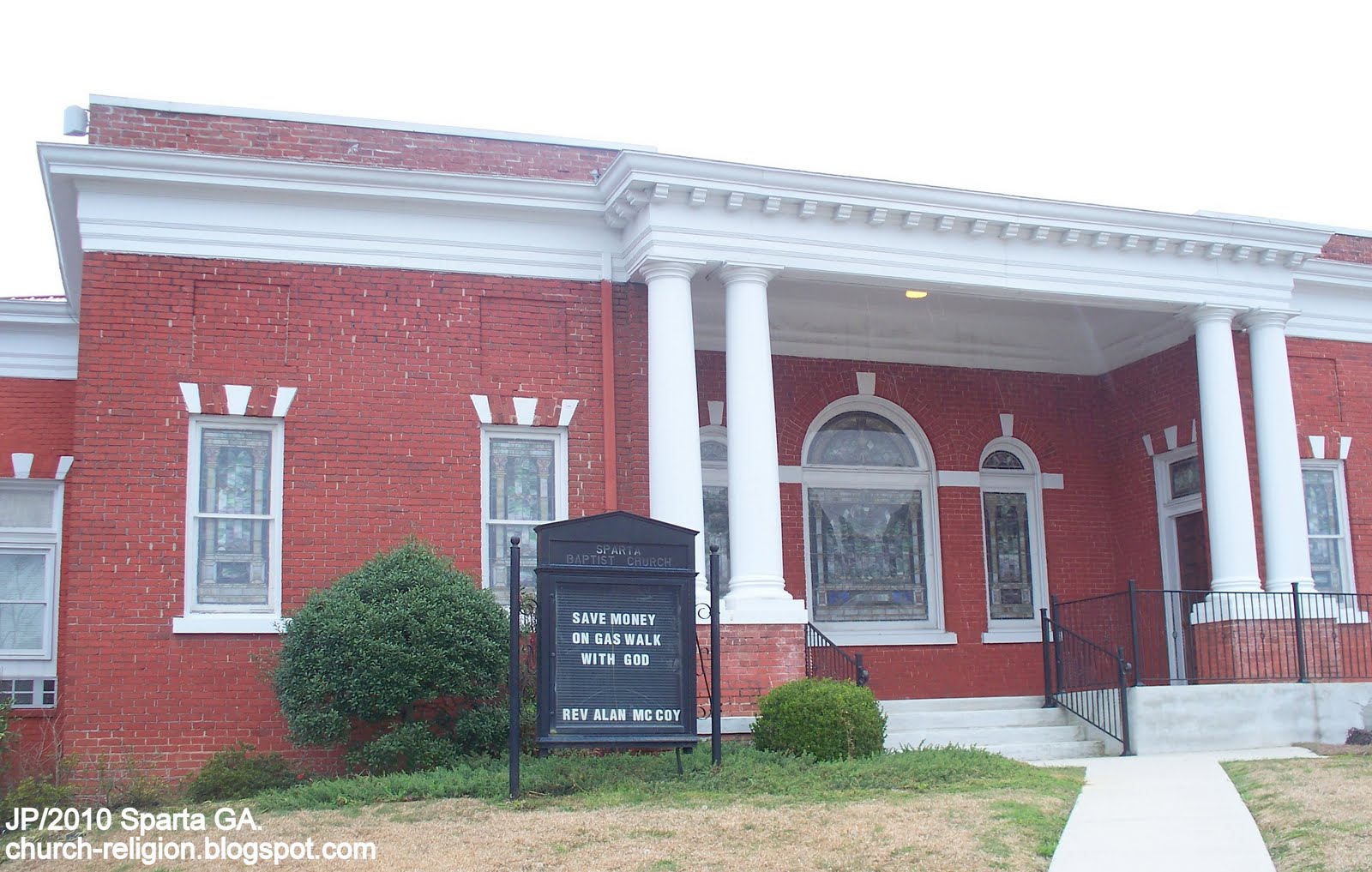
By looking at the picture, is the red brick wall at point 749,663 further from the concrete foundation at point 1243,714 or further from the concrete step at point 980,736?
the concrete foundation at point 1243,714

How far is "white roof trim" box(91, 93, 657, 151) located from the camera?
560 inches

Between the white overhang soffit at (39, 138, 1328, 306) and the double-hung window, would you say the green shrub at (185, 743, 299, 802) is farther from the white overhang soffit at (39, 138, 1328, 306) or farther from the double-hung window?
the white overhang soffit at (39, 138, 1328, 306)

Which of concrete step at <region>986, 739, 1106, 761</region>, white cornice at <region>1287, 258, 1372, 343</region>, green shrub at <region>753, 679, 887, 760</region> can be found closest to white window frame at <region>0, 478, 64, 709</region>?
green shrub at <region>753, 679, 887, 760</region>

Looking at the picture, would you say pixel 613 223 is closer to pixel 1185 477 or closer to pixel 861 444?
pixel 861 444

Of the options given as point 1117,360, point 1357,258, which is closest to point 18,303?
point 1117,360

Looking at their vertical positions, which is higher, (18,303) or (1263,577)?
(18,303)

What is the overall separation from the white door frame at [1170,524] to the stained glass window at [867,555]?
126 inches

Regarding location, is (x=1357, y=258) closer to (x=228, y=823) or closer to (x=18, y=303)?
(x=228, y=823)

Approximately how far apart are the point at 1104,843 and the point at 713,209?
7833mm

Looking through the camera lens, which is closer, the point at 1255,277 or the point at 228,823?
the point at 228,823

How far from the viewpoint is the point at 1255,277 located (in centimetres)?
1686

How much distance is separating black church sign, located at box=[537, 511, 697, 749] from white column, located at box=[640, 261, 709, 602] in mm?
2651

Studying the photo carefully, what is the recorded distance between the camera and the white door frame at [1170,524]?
18.2 m

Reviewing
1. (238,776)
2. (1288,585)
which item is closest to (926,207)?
(1288,585)
